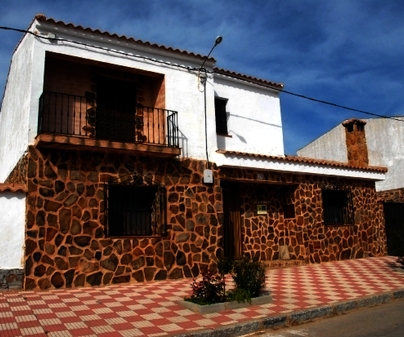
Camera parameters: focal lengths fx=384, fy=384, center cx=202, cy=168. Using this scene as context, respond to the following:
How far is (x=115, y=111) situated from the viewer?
399 inches

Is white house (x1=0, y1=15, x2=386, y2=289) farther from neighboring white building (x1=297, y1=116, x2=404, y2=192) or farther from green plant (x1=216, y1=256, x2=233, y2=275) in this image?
neighboring white building (x1=297, y1=116, x2=404, y2=192)

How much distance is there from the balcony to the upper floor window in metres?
2.15

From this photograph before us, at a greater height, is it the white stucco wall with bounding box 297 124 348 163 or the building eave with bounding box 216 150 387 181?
the white stucco wall with bounding box 297 124 348 163

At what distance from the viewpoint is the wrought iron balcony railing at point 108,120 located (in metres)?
9.27

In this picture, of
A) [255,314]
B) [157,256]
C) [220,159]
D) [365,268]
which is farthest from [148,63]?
[365,268]

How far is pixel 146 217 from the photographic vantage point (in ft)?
31.3

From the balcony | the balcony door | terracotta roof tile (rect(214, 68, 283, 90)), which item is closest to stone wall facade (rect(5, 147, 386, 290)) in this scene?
the balcony

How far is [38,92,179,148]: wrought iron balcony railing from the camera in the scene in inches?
365

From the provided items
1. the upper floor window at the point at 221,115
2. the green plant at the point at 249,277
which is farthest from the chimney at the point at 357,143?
the green plant at the point at 249,277

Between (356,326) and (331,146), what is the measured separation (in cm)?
1854

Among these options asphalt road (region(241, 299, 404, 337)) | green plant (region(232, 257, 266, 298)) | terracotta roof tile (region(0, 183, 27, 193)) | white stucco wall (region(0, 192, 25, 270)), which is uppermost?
terracotta roof tile (region(0, 183, 27, 193))

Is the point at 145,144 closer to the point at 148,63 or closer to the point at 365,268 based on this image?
the point at 148,63

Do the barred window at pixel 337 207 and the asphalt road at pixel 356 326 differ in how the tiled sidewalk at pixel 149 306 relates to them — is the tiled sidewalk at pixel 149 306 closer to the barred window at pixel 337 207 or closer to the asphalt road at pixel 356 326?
the asphalt road at pixel 356 326

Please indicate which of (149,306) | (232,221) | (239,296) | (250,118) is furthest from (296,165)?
(149,306)
